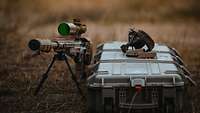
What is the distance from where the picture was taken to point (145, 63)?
8.87 meters

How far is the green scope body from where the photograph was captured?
27.9 feet

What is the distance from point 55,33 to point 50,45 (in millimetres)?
6440

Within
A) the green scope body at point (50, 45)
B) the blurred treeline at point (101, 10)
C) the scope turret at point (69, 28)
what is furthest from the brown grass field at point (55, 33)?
the scope turret at point (69, 28)

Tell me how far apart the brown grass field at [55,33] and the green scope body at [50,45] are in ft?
2.97

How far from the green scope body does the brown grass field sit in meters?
0.90

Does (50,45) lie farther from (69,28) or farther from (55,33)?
(55,33)

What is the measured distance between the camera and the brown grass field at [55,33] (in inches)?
386

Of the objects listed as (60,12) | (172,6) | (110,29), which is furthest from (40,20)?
(172,6)

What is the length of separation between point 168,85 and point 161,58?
1115 millimetres

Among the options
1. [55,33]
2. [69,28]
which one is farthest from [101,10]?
[69,28]

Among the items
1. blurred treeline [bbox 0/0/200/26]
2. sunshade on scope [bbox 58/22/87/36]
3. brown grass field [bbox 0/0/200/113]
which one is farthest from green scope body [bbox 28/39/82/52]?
blurred treeline [bbox 0/0/200/26]

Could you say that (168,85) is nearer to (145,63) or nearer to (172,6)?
(145,63)

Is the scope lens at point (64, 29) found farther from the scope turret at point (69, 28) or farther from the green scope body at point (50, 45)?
the green scope body at point (50, 45)

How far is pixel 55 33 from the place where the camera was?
15.2 meters
